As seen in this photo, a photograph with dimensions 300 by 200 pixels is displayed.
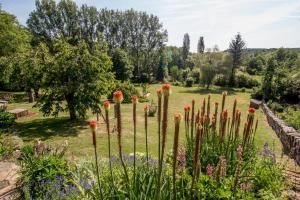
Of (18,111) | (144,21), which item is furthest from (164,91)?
(144,21)

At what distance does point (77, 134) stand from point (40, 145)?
6.66 m

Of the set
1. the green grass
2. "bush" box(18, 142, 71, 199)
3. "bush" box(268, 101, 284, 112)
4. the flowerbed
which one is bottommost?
the green grass

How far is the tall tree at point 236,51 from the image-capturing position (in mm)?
41188

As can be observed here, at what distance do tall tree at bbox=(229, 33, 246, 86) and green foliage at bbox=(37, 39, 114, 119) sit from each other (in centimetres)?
3087

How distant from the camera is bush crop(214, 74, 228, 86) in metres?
41.2

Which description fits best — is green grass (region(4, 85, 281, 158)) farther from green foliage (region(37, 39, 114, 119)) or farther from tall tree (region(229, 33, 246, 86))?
tall tree (region(229, 33, 246, 86))

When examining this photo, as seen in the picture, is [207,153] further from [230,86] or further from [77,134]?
[230,86]

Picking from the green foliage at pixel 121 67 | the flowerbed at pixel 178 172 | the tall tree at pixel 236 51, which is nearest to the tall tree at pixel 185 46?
the tall tree at pixel 236 51

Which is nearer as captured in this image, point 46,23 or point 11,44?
point 11,44

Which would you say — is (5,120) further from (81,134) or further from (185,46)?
(185,46)

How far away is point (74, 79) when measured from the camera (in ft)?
45.1

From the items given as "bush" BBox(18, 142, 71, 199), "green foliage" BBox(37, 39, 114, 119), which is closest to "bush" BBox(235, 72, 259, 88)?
"green foliage" BBox(37, 39, 114, 119)

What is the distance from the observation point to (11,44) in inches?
959

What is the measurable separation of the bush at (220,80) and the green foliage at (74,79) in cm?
3011
